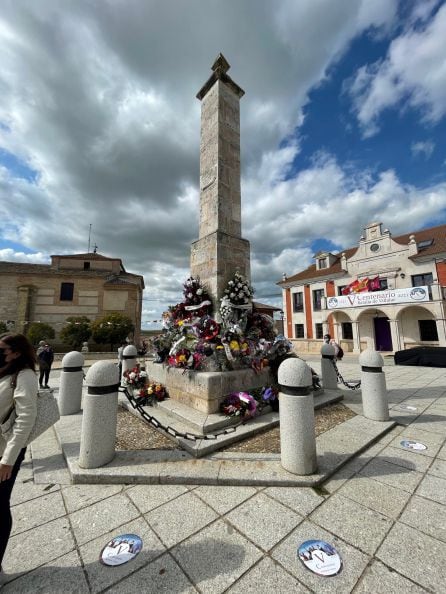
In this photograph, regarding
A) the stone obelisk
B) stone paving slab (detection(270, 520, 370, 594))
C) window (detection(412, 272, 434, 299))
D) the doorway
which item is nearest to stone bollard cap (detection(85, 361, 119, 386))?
stone paving slab (detection(270, 520, 370, 594))

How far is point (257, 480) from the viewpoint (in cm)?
286

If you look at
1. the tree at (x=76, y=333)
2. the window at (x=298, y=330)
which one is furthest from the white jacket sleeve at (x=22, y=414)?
the window at (x=298, y=330)

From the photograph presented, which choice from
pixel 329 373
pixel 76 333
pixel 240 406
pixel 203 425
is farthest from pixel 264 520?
pixel 76 333

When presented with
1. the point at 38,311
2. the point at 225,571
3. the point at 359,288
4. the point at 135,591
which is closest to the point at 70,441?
the point at 135,591

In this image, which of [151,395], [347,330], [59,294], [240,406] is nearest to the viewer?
[240,406]

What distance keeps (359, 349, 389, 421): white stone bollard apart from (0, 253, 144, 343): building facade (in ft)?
92.3

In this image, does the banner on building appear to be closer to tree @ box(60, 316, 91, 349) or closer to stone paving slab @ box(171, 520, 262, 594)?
stone paving slab @ box(171, 520, 262, 594)

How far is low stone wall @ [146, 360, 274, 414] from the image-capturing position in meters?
4.64

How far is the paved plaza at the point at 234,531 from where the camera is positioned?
5.76 ft

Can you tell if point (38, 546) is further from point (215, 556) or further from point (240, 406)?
point (240, 406)

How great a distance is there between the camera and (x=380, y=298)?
21719 mm

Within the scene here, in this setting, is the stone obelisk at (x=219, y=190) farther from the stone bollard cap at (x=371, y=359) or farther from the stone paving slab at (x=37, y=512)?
the stone paving slab at (x=37, y=512)

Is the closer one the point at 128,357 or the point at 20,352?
the point at 20,352

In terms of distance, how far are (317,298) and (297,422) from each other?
1033 inches
